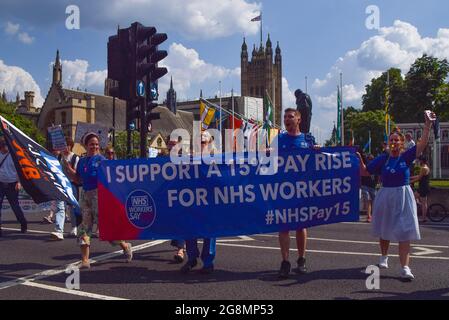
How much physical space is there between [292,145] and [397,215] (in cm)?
162

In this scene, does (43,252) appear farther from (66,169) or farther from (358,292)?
(358,292)

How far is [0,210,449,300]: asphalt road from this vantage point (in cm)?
563

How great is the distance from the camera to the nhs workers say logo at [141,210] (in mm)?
6645

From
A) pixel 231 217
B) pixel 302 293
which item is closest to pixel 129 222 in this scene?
pixel 231 217

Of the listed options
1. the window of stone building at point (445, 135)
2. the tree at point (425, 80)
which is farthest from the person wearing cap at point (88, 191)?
the window of stone building at point (445, 135)

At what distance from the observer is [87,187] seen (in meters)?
7.14

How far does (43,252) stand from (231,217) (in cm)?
373

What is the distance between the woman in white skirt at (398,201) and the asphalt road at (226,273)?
51 cm

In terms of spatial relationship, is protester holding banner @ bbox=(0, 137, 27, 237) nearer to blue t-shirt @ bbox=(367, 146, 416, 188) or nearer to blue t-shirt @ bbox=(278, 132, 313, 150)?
blue t-shirt @ bbox=(278, 132, 313, 150)

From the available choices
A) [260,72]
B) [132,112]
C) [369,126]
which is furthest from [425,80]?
[260,72]

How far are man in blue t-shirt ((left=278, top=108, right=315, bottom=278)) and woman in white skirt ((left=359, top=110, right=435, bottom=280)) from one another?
0.97 meters

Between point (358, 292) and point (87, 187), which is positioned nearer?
point (358, 292)

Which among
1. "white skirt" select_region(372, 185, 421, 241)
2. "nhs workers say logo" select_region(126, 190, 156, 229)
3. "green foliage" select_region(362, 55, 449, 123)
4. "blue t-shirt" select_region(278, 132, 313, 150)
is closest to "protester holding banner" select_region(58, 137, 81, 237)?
"nhs workers say logo" select_region(126, 190, 156, 229)

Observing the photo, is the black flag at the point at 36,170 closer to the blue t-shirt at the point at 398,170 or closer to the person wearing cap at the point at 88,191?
the person wearing cap at the point at 88,191
